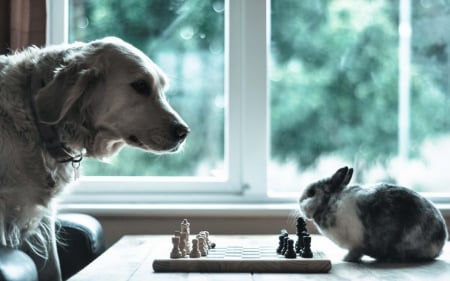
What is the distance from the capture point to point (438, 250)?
67.9 inches

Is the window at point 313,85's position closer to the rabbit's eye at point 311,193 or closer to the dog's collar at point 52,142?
the rabbit's eye at point 311,193

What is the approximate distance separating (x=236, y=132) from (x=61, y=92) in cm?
115

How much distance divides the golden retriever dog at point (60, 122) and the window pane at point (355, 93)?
99 centimetres

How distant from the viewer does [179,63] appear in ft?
8.92

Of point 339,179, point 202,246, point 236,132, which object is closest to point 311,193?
point 339,179

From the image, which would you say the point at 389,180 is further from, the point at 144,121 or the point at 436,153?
the point at 144,121

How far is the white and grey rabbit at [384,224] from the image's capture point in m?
1.67

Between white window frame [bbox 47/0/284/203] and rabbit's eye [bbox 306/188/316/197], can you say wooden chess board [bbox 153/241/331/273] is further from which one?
white window frame [bbox 47/0/284/203]

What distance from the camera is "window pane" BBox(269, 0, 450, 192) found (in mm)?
2699

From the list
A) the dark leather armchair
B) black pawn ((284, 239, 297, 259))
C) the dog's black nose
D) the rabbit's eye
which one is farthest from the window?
black pawn ((284, 239, 297, 259))

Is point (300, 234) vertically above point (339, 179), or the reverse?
point (339, 179)

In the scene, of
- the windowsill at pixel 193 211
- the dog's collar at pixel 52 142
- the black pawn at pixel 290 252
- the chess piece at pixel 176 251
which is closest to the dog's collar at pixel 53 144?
the dog's collar at pixel 52 142

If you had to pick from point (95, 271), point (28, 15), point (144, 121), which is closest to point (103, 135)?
point (144, 121)

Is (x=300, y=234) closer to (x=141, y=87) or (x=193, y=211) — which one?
(x=141, y=87)
